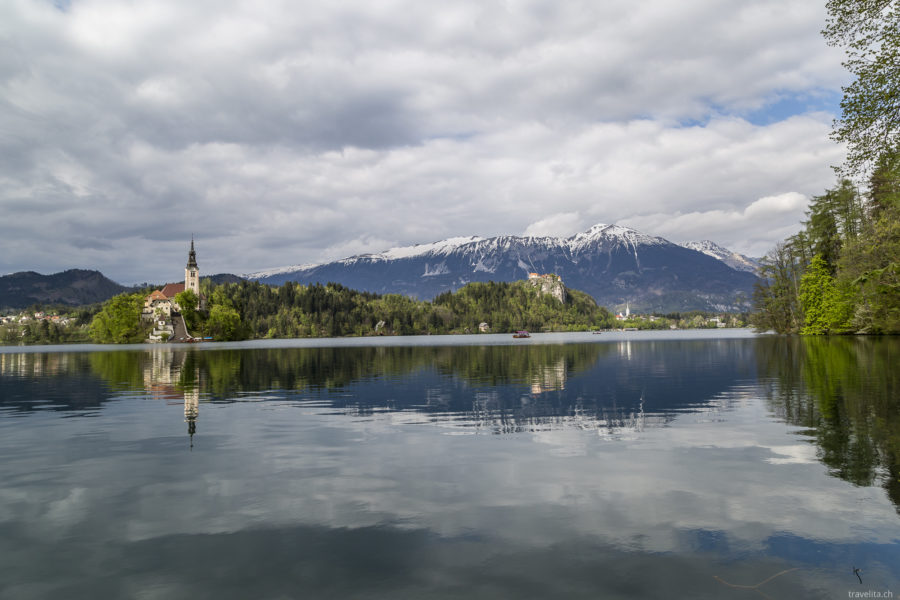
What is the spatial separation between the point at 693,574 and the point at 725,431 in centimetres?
1386

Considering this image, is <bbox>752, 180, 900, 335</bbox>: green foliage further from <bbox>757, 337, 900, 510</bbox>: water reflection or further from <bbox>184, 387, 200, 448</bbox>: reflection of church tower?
<bbox>184, 387, 200, 448</bbox>: reflection of church tower

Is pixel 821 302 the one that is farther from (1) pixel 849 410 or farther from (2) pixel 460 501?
(2) pixel 460 501

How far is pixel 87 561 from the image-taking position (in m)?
10.0

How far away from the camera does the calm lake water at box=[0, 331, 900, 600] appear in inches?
356

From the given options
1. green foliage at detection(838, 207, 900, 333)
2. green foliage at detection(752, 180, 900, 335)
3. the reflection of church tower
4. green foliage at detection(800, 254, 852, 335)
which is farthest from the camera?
green foliage at detection(800, 254, 852, 335)

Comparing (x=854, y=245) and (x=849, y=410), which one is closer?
(x=849, y=410)

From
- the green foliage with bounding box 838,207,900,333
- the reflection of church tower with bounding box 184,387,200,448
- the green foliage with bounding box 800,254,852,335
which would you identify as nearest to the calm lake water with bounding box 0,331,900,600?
the reflection of church tower with bounding box 184,387,200,448

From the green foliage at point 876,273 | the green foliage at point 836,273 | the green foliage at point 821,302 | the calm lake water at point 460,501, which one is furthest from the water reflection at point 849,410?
the green foliage at point 821,302

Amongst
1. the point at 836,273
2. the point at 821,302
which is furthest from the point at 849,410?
the point at 821,302

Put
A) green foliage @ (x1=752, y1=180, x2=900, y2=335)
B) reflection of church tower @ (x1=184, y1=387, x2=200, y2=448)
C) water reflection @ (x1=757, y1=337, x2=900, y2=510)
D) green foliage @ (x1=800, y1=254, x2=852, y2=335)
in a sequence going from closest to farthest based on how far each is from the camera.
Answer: water reflection @ (x1=757, y1=337, x2=900, y2=510) < reflection of church tower @ (x1=184, y1=387, x2=200, y2=448) < green foliage @ (x1=752, y1=180, x2=900, y2=335) < green foliage @ (x1=800, y1=254, x2=852, y2=335)

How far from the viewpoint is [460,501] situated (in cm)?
1316

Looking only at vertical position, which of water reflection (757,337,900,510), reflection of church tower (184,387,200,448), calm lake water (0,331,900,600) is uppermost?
water reflection (757,337,900,510)

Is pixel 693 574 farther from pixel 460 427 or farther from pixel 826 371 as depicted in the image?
pixel 826 371

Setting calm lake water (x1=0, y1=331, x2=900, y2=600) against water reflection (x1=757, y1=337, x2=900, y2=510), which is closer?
calm lake water (x1=0, y1=331, x2=900, y2=600)
